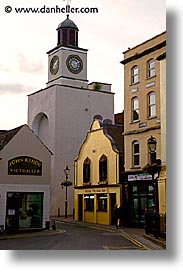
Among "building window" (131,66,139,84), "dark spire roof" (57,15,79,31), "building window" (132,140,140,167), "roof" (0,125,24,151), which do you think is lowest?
"building window" (132,140,140,167)

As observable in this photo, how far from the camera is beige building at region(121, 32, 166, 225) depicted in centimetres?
1098

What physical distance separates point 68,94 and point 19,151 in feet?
19.3

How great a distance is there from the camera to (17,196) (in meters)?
14.7

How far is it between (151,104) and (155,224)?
2726mm

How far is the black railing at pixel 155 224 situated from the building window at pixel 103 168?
6.71 m

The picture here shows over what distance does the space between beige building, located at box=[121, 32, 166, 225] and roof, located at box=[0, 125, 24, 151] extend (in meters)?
3.15

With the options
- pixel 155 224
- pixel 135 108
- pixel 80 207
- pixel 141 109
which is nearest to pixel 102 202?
pixel 80 207

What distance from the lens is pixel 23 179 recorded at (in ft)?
48.5

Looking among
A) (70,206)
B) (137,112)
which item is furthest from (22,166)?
(70,206)

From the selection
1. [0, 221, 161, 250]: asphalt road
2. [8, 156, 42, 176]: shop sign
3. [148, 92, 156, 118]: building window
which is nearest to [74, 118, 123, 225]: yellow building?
[8, 156, 42, 176]: shop sign

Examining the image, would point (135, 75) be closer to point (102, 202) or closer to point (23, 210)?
point (23, 210)

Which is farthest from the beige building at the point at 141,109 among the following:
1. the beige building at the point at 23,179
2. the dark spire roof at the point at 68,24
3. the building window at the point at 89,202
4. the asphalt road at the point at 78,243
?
the building window at the point at 89,202

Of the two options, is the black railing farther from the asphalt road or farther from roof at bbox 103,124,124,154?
roof at bbox 103,124,124,154

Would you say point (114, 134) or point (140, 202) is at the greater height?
point (114, 134)
